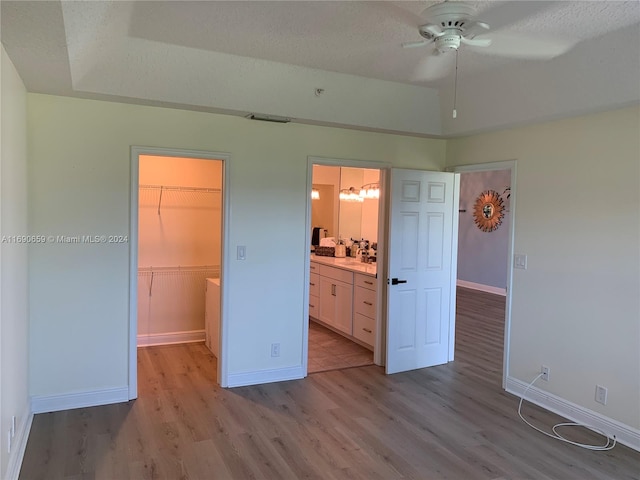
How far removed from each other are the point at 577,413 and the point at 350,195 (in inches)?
155

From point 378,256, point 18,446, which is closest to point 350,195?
point 378,256

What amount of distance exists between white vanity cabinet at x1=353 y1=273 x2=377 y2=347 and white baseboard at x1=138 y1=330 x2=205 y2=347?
5.88 ft

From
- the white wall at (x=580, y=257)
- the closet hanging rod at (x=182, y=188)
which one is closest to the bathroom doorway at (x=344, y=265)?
the closet hanging rod at (x=182, y=188)

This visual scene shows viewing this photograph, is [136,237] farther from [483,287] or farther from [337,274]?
[483,287]

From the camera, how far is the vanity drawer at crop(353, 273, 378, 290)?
5198 millimetres

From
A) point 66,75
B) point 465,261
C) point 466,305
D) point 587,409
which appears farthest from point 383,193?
point 465,261

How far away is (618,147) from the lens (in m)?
3.38

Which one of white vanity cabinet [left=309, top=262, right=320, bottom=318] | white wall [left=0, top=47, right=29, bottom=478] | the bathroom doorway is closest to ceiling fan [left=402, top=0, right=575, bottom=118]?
the bathroom doorway

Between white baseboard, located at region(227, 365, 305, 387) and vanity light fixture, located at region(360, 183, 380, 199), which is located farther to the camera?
vanity light fixture, located at region(360, 183, 380, 199)

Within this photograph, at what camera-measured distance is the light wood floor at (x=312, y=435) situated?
2900mm

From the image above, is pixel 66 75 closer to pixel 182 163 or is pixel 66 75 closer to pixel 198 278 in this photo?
pixel 182 163

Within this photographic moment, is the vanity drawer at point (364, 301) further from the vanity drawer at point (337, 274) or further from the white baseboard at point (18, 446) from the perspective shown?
the white baseboard at point (18, 446)

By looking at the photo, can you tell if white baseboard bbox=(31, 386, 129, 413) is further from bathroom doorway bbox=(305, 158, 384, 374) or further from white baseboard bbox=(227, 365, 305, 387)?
bathroom doorway bbox=(305, 158, 384, 374)

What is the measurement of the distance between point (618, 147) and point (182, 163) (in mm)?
4114
